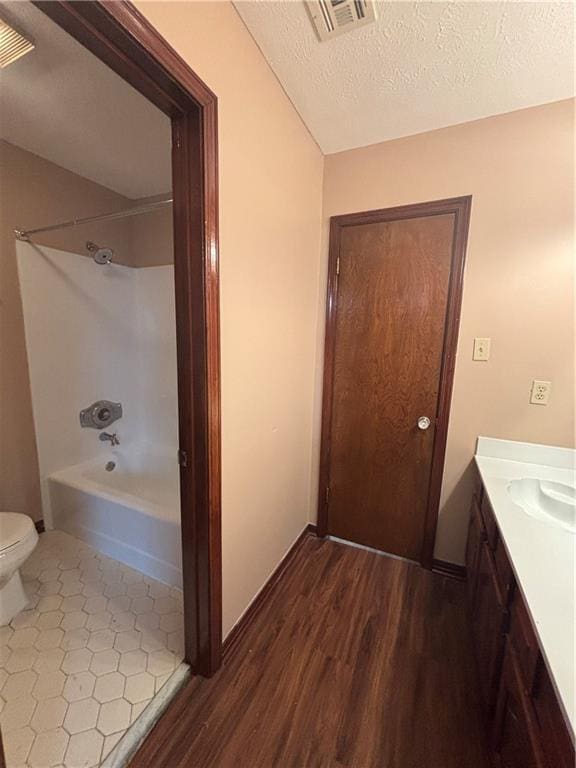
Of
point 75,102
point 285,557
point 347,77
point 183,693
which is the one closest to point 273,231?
point 347,77

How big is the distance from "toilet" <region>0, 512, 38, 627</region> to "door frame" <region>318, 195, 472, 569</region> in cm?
167

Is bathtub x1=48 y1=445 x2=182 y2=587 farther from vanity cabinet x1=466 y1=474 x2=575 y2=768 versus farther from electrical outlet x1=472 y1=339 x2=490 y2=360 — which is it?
electrical outlet x1=472 y1=339 x2=490 y2=360

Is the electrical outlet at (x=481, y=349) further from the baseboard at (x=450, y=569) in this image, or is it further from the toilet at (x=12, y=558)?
the toilet at (x=12, y=558)

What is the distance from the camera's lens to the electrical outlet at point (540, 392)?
1.59m

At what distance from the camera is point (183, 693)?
4.14ft

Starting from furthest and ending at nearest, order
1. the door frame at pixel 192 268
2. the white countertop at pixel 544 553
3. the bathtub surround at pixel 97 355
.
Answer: the bathtub surround at pixel 97 355 → the door frame at pixel 192 268 → the white countertop at pixel 544 553

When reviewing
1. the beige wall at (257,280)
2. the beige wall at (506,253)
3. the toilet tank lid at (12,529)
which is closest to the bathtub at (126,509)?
the toilet tank lid at (12,529)

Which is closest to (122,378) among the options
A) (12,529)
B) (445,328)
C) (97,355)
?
Result: (97,355)

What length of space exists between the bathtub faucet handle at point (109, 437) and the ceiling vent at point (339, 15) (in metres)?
2.72

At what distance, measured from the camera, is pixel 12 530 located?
1572 mm

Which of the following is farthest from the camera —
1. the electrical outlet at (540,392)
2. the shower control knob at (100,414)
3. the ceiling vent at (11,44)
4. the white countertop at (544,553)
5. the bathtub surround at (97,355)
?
the shower control knob at (100,414)

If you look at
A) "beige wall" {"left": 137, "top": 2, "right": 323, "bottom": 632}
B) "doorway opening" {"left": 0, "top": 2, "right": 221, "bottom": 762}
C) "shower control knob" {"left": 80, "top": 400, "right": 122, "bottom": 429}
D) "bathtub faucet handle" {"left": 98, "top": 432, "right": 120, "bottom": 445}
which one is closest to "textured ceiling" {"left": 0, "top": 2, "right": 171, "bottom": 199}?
"doorway opening" {"left": 0, "top": 2, "right": 221, "bottom": 762}

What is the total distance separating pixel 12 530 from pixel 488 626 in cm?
215

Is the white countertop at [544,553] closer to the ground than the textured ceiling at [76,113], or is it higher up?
closer to the ground
